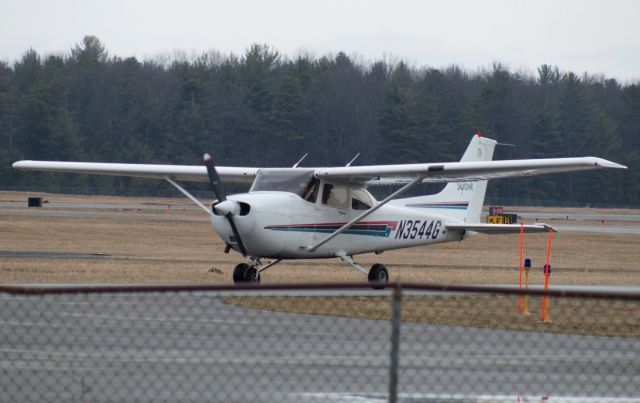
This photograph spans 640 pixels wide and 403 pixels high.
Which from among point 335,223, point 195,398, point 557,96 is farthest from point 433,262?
point 557,96

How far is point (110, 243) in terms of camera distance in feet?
114

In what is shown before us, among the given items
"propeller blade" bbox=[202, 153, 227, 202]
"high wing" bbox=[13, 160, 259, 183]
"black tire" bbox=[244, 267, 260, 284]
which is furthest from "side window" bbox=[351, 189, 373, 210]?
"propeller blade" bbox=[202, 153, 227, 202]

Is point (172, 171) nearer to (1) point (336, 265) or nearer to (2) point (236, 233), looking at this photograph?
(2) point (236, 233)

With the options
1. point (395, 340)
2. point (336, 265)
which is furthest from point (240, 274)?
point (395, 340)

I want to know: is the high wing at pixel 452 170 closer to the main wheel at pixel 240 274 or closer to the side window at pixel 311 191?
the side window at pixel 311 191

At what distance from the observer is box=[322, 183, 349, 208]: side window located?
2116 centimetres

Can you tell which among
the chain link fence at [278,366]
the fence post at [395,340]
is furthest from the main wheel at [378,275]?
the fence post at [395,340]

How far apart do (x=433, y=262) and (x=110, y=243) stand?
10518mm

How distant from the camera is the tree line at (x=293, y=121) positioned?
89.8m

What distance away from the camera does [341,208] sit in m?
21.5

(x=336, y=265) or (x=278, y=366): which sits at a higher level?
(x=278, y=366)

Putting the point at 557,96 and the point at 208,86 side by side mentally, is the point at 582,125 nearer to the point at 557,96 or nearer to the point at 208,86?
the point at 557,96

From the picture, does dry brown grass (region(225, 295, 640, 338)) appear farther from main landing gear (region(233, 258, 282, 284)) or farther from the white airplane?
the white airplane

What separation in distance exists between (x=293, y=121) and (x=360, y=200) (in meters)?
70.6
